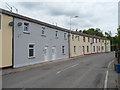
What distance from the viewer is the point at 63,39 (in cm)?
2634

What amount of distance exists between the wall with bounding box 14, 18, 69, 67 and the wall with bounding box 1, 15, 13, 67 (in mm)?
674

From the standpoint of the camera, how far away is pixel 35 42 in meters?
17.9

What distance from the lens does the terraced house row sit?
44.0 ft

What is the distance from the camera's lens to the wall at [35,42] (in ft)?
48.4

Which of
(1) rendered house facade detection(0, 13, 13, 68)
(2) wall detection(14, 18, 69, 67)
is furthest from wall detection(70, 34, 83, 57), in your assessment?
(1) rendered house facade detection(0, 13, 13, 68)

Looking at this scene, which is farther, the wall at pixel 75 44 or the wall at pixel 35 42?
the wall at pixel 75 44

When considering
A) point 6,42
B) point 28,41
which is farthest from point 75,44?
point 6,42

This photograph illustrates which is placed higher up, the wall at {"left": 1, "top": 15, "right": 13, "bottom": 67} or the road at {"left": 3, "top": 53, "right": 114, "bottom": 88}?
the wall at {"left": 1, "top": 15, "right": 13, "bottom": 67}

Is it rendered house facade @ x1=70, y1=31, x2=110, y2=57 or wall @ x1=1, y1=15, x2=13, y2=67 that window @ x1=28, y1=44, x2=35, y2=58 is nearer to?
wall @ x1=1, y1=15, x2=13, y2=67

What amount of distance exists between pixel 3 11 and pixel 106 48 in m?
Result: 51.2

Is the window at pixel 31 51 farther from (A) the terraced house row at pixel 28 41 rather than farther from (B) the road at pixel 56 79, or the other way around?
(B) the road at pixel 56 79

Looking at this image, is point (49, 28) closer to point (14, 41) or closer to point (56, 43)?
point (56, 43)

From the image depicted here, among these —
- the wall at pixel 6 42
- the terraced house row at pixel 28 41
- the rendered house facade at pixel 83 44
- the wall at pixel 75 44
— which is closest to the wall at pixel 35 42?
the terraced house row at pixel 28 41

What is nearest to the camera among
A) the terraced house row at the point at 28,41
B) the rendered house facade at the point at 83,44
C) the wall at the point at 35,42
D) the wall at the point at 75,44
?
the terraced house row at the point at 28,41
